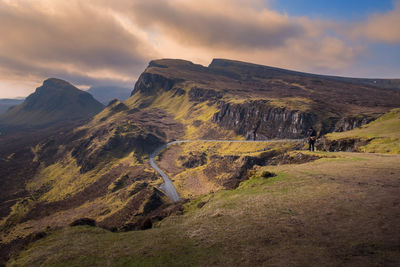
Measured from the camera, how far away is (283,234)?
2070 centimetres

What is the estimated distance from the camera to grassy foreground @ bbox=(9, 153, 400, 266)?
17.1 metres

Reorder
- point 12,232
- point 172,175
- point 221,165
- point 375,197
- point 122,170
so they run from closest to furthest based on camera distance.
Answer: point 375,197 < point 12,232 < point 221,165 < point 172,175 < point 122,170

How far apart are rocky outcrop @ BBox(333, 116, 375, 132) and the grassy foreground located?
417 ft

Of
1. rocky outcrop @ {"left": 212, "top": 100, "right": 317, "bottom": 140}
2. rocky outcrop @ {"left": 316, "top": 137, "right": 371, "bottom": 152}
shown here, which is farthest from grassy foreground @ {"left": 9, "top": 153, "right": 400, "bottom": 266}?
rocky outcrop @ {"left": 212, "top": 100, "right": 317, "bottom": 140}

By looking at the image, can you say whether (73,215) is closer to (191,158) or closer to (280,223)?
(191,158)

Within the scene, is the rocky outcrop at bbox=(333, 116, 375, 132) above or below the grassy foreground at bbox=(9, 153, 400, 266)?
above

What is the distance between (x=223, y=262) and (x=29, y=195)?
215744mm

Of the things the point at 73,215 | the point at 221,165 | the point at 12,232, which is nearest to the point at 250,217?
the point at 221,165

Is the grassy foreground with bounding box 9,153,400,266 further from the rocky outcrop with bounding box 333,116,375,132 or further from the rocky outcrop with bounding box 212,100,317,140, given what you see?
the rocky outcrop with bounding box 212,100,317,140

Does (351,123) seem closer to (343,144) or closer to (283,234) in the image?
(343,144)

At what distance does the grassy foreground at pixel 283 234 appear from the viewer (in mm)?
A: 17062

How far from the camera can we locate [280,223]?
2284cm

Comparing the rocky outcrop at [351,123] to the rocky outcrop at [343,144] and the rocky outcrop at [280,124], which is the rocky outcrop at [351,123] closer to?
the rocky outcrop at [280,124]

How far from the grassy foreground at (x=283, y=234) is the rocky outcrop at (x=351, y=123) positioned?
417ft
